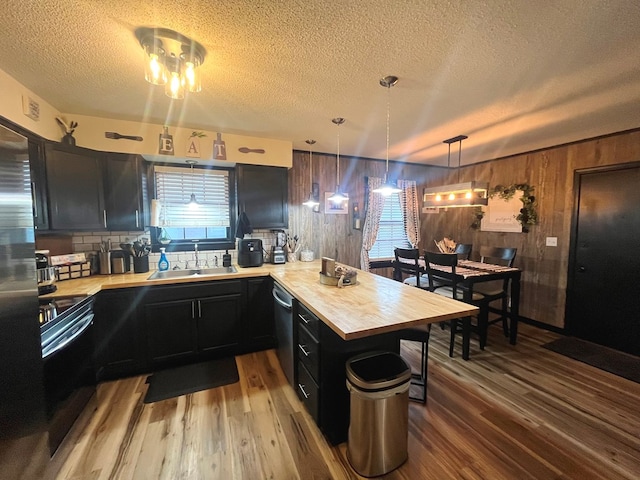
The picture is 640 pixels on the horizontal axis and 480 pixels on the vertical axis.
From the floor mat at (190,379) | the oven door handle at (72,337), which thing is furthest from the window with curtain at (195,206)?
the floor mat at (190,379)

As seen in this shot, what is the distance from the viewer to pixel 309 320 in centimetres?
189

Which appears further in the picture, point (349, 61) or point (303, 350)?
point (303, 350)

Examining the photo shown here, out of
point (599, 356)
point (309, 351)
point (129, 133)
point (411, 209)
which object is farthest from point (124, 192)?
point (599, 356)

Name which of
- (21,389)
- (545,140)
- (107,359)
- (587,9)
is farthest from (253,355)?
(545,140)

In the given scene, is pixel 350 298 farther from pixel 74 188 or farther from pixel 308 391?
pixel 74 188

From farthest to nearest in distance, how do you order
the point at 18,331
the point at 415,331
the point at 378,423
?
the point at 415,331
the point at 378,423
the point at 18,331

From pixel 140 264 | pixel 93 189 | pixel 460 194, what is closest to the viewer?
pixel 93 189

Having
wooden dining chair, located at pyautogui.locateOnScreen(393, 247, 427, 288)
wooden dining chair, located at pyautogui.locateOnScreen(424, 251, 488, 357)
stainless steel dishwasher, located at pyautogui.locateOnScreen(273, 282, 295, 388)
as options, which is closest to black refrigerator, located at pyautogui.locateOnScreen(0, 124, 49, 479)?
stainless steel dishwasher, located at pyautogui.locateOnScreen(273, 282, 295, 388)

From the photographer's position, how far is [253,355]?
9.55 feet

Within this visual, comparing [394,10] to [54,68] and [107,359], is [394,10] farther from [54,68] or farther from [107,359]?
[107,359]

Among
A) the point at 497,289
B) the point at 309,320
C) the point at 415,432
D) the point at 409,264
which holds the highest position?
the point at 409,264

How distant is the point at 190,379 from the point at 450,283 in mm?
2950

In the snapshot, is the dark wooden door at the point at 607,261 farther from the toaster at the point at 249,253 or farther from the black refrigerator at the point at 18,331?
the black refrigerator at the point at 18,331

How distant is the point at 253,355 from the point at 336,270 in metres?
1.40
